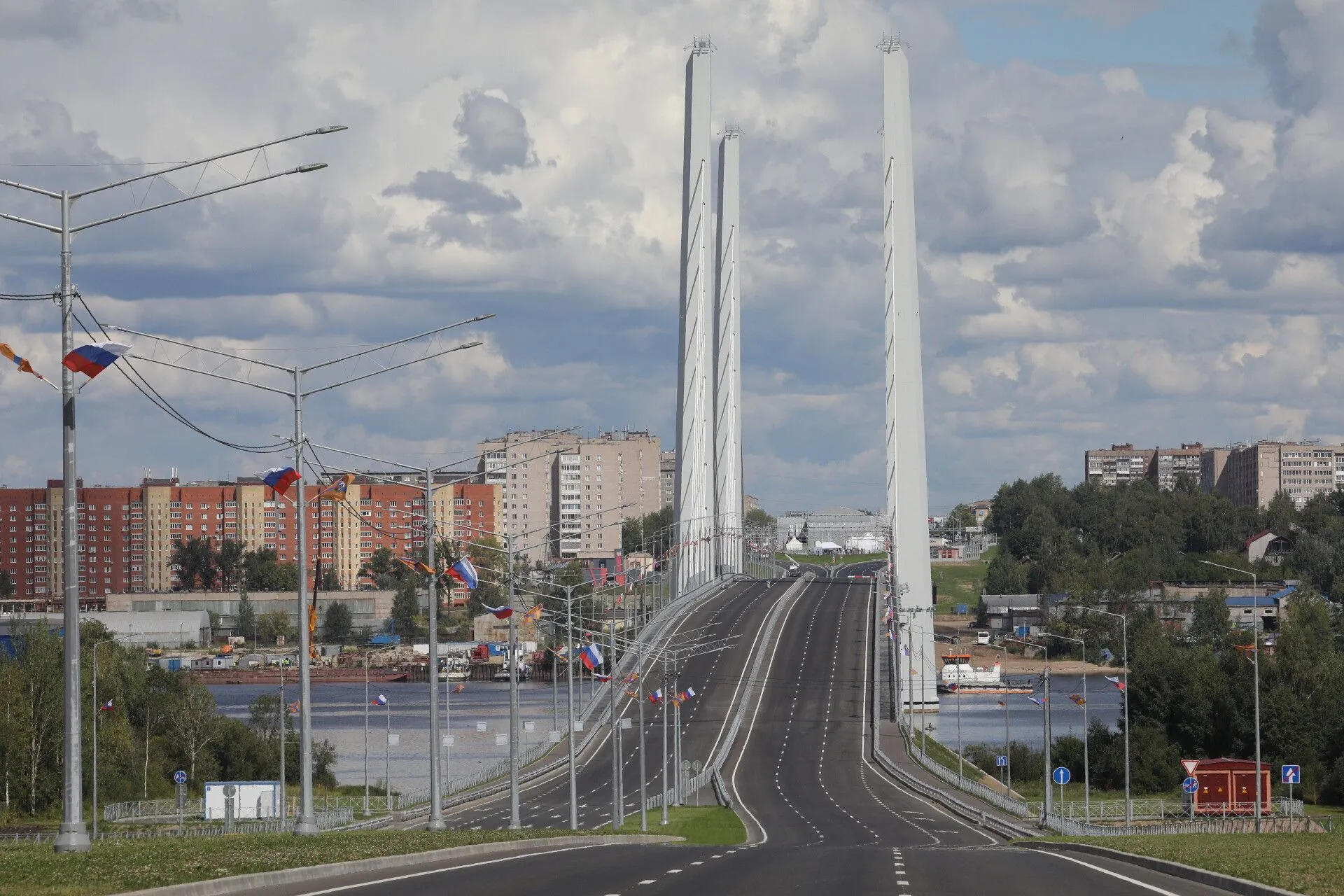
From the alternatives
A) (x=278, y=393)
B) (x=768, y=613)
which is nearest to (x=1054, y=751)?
(x=768, y=613)

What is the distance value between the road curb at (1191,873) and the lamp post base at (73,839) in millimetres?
14359

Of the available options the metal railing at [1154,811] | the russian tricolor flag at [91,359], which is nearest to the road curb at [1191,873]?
the russian tricolor flag at [91,359]

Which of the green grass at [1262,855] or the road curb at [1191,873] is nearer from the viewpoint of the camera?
the road curb at [1191,873]

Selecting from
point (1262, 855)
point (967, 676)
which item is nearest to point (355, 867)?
point (1262, 855)

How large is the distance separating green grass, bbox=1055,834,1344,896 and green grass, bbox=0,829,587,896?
37.9 ft

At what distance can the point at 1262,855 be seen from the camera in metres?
29.2

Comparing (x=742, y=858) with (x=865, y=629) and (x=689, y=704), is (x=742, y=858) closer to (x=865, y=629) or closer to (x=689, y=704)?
(x=689, y=704)

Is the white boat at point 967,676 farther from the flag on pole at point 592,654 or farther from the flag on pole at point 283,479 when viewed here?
the flag on pole at point 283,479

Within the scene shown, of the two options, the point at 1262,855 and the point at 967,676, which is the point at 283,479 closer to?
the point at 1262,855

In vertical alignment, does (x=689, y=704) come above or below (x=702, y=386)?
below

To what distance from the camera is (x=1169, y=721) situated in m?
110

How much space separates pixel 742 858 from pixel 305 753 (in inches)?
347

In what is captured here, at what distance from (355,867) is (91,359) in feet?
25.1

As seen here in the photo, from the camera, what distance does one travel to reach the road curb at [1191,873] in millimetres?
21766
